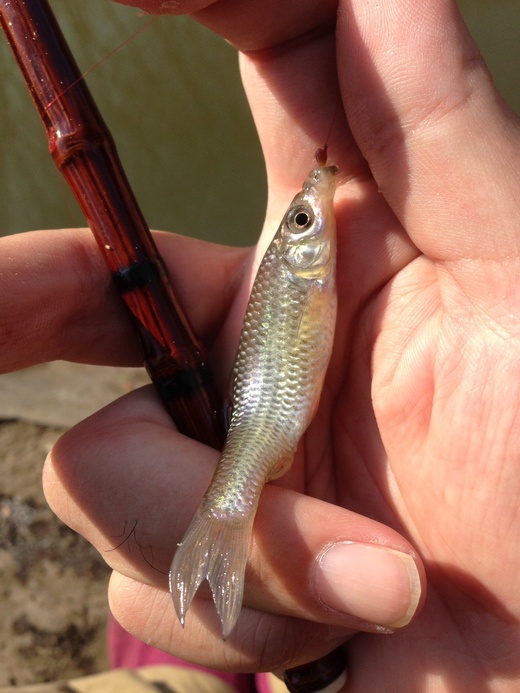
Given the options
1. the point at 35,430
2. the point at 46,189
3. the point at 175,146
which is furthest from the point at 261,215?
the point at 35,430

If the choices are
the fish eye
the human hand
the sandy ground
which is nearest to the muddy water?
the sandy ground

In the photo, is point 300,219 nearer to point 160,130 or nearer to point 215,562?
point 215,562

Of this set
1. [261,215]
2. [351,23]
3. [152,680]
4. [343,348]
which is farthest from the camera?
[261,215]

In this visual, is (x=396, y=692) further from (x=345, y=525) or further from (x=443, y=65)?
(x=443, y=65)

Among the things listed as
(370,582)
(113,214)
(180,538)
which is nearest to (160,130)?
(113,214)

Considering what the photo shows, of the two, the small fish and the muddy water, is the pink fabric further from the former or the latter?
the muddy water

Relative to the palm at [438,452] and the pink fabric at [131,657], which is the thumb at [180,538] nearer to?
the palm at [438,452]
